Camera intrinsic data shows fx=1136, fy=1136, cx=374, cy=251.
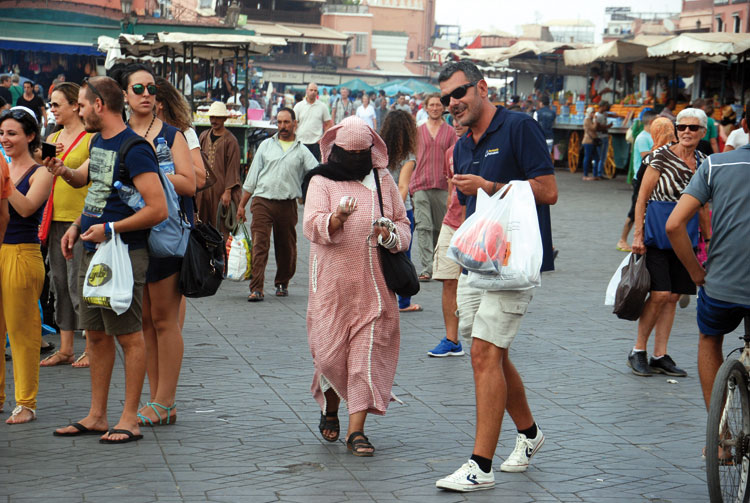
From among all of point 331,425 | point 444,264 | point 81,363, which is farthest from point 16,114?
point 444,264

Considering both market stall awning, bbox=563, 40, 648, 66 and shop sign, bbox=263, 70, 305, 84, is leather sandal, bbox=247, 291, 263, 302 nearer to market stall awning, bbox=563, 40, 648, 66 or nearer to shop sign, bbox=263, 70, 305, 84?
market stall awning, bbox=563, 40, 648, 66

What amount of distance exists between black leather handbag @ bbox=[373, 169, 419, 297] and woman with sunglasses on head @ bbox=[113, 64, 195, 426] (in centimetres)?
117

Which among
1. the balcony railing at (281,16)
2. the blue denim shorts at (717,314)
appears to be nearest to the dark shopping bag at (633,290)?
the blue denim shorts at (717,314)

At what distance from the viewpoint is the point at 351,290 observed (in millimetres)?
5859

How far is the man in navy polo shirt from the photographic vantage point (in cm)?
514

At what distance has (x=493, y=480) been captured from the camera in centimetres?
516

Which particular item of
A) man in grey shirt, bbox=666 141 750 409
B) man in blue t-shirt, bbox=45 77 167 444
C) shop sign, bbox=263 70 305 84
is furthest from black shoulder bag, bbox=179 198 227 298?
shop sign, bbox=263 70 305 84

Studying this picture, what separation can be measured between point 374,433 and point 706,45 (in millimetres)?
18752

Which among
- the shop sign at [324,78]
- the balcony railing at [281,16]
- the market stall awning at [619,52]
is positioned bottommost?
the shop sign at [324,78]

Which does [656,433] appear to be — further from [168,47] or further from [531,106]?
[531,106]

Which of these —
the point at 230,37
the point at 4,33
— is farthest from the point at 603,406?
the point at 4,33

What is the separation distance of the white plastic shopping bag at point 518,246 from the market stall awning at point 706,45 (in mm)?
18660

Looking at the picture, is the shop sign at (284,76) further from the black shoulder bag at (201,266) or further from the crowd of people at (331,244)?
the black shoulder bag at (201,266)

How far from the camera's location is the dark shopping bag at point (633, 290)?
781 cm
